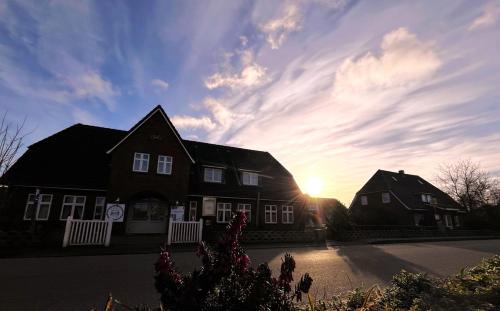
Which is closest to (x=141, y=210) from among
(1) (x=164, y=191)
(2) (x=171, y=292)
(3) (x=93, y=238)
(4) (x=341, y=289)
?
(1) (x=164, y=191)

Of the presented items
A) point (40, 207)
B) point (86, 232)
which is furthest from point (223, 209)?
point (40, 207)

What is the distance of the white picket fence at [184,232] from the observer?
17.6 meters

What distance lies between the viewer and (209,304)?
328 centimetres

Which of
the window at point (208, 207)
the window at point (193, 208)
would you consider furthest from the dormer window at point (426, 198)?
the window at point (193, 208)

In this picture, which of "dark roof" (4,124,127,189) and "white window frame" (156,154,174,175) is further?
"white window frame" (156,154,174,175)

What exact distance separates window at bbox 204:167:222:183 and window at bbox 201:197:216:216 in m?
2.02

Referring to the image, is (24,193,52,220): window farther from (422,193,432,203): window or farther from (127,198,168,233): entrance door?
(422,193,432,203): window

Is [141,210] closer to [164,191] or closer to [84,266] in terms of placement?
[164,191]

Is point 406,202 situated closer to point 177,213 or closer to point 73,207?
point 177,213

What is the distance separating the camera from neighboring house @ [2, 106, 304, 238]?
1988 centimetres

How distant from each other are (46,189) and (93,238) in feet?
23.7

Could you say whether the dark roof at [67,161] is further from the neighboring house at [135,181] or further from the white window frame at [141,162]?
the white window frame at [141,162]

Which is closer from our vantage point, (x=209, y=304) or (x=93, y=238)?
(x=209, y=304)

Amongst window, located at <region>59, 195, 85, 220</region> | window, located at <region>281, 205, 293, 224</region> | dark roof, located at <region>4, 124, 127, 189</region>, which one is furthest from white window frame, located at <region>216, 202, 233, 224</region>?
window, located at <region>59, 195, 85, 220</region>
